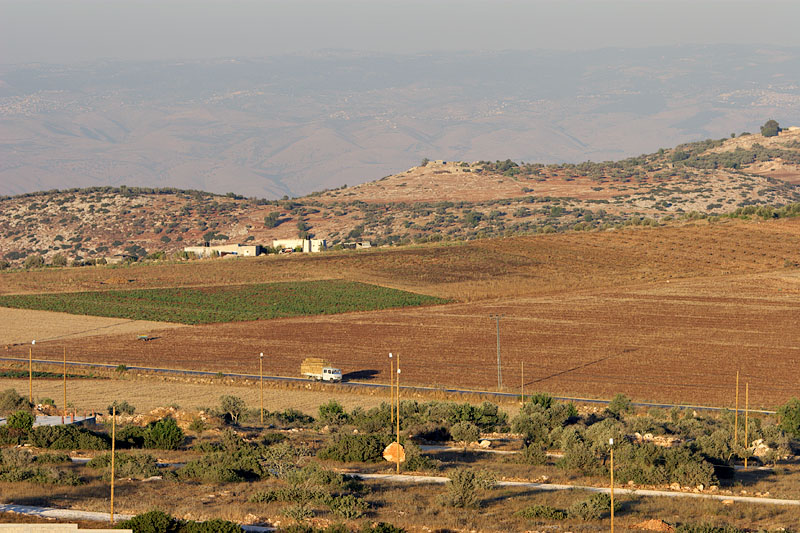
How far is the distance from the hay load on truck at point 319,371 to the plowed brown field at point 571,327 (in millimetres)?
1866

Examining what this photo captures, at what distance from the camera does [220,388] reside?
2292 inches

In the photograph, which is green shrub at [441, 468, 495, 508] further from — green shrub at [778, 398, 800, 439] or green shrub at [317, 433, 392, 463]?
green shrub at [778, 398, 800, 439]

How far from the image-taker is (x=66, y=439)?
121ft

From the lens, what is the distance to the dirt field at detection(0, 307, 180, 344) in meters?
76.8

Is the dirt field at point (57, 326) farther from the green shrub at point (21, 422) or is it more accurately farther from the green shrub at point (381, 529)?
the green shrub at point (381, 529)

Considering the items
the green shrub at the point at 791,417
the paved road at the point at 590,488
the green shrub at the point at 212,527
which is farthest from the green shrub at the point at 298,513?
the green shrub at the point at 791,417

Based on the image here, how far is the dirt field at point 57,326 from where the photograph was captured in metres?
76.8

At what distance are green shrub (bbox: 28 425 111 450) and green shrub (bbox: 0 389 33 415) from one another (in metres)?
9.22

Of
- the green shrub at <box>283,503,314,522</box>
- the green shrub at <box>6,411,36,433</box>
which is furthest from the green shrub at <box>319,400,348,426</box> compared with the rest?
the green shrub at <box>283,503,314,522</box>

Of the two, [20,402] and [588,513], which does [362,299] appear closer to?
[20,402]

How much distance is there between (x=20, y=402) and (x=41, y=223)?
6039 inches

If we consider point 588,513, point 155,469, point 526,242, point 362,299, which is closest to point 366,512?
point 588,513

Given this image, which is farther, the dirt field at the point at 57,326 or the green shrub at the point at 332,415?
the dirt field at the point at 57,326

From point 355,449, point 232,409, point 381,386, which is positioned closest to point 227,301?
point 381,386
